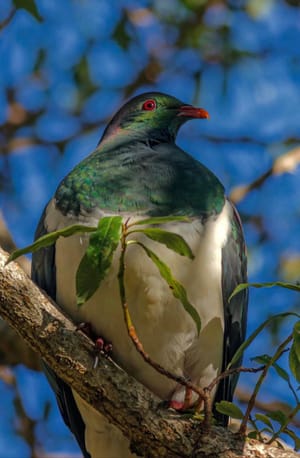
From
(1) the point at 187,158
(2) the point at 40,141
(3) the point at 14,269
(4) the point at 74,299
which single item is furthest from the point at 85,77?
(3) the point at 14,269

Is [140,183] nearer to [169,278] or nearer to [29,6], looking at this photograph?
[29,6]

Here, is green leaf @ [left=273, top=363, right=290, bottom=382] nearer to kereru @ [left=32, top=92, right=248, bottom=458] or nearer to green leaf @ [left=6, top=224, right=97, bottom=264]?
kereru @ [left=32, top=92, right=248, bottom=458]

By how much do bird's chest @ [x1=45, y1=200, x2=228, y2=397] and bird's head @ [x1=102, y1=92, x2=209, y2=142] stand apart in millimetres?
799

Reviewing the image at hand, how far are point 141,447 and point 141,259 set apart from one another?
66 cm

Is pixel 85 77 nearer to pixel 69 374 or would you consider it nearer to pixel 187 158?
pixel 187 158

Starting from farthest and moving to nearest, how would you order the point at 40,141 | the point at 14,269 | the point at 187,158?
the point at 40,141, the point at 187,158, the point at 14,269

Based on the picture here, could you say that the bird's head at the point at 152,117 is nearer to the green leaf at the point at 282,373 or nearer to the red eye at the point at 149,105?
the red eye at the point at 149,105

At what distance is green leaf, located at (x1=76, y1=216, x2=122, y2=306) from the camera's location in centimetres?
228

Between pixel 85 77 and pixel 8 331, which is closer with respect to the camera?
pixel 8 331

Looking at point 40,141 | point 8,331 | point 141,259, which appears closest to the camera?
point 141,259

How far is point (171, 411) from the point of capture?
108 inches

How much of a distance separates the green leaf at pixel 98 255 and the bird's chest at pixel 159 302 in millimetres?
684

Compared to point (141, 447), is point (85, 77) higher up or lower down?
higher up

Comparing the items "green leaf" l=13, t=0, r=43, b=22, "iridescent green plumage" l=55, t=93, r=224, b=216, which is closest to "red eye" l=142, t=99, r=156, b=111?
"iridescent green plumage" l=55, t=93, r=224, b=216
